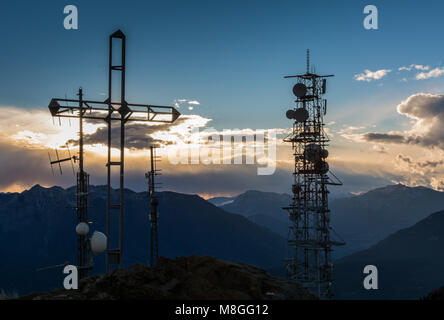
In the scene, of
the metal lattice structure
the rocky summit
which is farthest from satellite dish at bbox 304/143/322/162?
the rocky summit

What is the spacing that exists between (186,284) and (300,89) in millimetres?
44639

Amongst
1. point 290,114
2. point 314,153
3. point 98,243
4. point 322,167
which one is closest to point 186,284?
point 98,243

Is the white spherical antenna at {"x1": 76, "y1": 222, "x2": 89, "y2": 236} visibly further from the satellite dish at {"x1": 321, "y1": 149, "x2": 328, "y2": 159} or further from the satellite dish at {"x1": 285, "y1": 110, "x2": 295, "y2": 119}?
the satellite dish at {"x1": 321, "y1": 149, "x2": 328, "y2": 159}

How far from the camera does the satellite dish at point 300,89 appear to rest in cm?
5897

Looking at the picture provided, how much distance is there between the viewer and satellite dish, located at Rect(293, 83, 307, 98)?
193 ft

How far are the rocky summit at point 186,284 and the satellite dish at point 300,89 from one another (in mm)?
41674

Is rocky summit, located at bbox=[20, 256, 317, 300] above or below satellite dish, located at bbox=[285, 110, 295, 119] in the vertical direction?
below

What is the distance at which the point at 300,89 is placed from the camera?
5909cm

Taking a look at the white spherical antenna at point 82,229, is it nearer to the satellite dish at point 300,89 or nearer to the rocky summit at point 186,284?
the rocky summit at point 186,284

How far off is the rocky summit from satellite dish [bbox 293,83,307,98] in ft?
137

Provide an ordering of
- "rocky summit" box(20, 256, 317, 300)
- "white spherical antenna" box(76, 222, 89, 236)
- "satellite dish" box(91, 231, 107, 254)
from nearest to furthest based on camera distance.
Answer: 1. "rocky summit" box(20, 256, 317, 300)
2. "satellite dish" box(91, 231, 107, 254)
3. "white spherical antenna" box(76, 222, 89, 236)

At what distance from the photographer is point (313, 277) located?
57.8m
